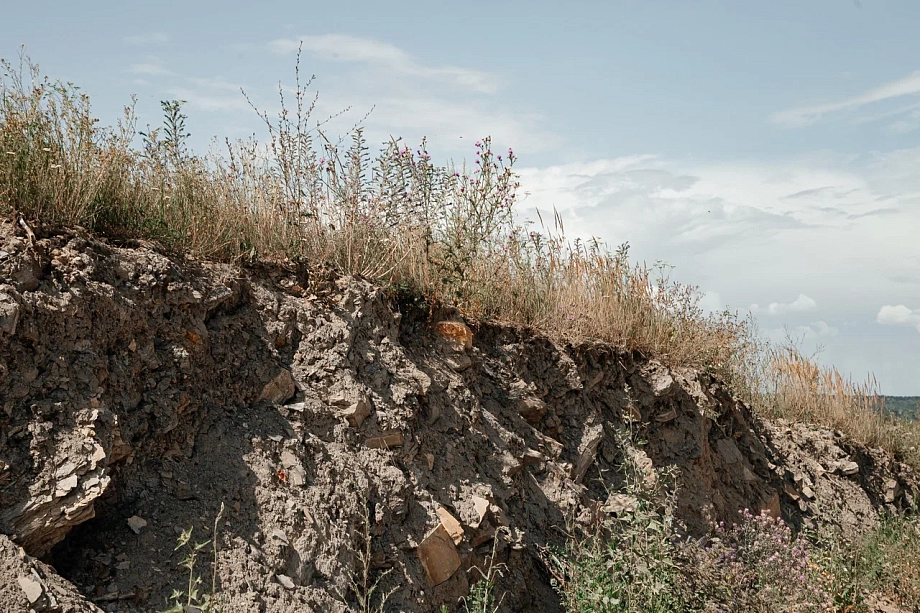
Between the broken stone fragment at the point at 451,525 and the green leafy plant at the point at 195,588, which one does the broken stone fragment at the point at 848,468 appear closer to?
Answer: the broken stone fragment at the point at 451,525

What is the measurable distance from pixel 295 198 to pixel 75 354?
2.27m

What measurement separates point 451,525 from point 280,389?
137 centimetres

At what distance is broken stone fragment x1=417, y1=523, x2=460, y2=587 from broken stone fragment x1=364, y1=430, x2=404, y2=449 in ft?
1.93

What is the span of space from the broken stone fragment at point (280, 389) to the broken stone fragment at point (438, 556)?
4.01 ft

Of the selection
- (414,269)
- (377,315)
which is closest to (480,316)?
(414,269)

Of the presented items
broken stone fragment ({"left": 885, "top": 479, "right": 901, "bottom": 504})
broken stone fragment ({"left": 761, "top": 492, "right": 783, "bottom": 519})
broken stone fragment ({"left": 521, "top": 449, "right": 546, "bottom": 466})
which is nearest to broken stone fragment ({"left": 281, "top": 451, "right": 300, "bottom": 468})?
broken stone fragment ({"left": 521, "top": 449, "right": 546, "bottom": 466})

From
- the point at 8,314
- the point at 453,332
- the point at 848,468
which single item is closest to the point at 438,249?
the point at 453,332

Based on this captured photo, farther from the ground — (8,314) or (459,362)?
(8,314)

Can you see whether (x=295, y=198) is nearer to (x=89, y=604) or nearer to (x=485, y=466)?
(x=485, y=466)

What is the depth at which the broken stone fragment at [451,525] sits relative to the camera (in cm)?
468

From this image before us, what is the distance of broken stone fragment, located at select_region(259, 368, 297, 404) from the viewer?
4.57 metres

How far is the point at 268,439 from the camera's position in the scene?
432cm

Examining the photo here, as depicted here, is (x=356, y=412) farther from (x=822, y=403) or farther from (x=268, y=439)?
(x=822, y=403)

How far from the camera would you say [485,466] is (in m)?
5.39
